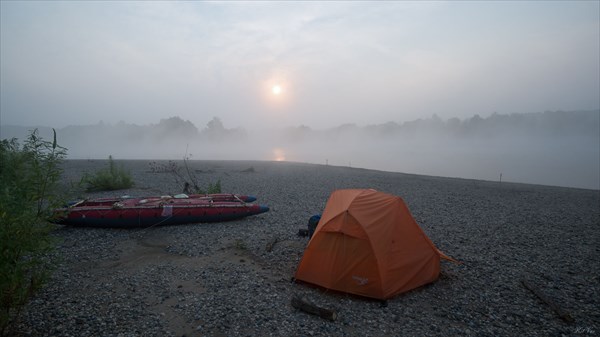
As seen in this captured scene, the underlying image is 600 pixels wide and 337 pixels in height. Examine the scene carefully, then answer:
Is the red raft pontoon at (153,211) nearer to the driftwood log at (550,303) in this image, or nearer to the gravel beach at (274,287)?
the gravel beach at (274,287)

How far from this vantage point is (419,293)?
6.51 metres

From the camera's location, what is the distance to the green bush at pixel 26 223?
3910 mm

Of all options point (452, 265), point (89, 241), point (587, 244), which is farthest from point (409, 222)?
point (89, 241)

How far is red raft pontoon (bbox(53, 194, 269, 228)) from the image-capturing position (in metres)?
9.98

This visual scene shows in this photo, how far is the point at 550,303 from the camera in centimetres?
615

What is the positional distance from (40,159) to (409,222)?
6.65 meters

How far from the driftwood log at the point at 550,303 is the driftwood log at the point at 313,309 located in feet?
13.3

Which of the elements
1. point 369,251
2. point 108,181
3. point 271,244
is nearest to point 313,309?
point 369,251

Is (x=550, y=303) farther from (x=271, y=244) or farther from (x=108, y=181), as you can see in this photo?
(x=108, y=181)

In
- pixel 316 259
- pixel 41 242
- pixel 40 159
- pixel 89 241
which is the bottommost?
pixel 89 241

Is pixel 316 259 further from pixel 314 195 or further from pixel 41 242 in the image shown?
pixel 314 195

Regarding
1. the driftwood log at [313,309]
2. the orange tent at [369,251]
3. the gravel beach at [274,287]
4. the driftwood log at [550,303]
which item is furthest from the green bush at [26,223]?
the driftwood log at [550,303]

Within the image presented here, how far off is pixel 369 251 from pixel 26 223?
17.3 ft

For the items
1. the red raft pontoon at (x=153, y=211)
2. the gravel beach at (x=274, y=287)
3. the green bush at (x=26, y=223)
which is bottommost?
the gravel beach at (x=274, y=287)
